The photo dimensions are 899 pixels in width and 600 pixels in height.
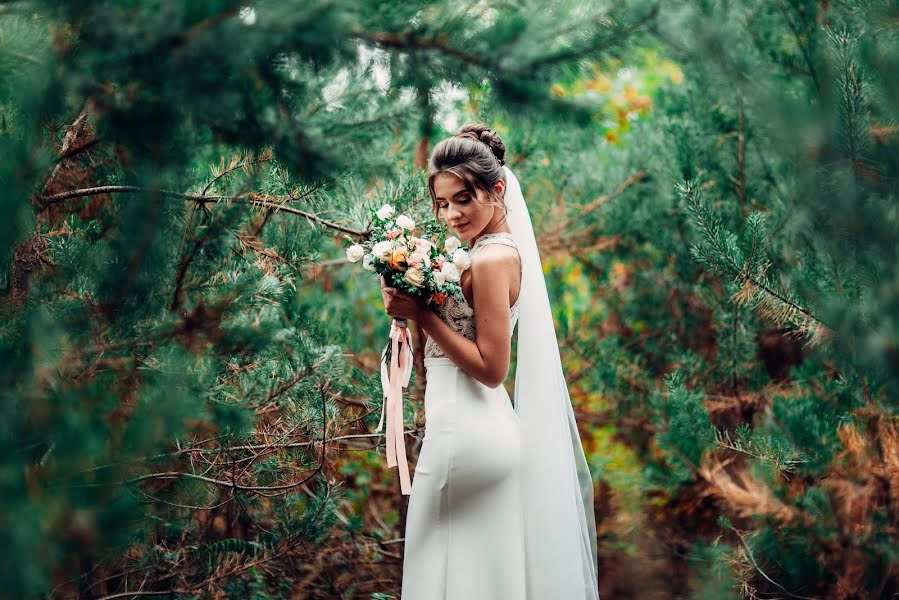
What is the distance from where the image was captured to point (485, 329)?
92.7 inches

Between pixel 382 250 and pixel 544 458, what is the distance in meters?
0.88

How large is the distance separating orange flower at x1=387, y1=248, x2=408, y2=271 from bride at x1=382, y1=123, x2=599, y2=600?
0.28ft

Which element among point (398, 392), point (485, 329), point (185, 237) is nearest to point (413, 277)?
point (485, 329)

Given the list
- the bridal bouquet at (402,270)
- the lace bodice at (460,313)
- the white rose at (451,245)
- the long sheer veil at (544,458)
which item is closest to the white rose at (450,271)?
the bridal bouquet at (402,270)

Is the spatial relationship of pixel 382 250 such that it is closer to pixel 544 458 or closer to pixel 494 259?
pixel 494 259

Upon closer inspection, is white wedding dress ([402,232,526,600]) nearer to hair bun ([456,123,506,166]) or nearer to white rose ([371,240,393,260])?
white rose ([371,240,393,260])

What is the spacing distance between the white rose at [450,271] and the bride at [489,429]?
0.27ft

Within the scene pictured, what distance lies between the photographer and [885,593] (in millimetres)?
2422

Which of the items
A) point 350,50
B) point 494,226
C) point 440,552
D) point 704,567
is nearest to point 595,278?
point 704,567

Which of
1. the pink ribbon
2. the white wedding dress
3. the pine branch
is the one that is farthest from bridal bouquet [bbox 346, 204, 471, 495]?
the pine branch

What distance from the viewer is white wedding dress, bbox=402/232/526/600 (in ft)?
7.73

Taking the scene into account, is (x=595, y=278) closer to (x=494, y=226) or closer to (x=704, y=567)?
(x=704, y=567)

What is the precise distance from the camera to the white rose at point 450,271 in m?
2.30

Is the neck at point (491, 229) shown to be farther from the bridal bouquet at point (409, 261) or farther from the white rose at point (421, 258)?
the white rose at point (421, 258)
